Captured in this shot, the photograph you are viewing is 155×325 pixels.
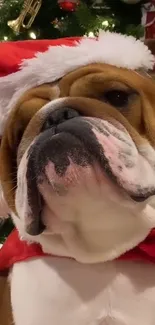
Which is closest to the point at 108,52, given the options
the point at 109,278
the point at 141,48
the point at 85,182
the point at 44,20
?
the point at 141,48

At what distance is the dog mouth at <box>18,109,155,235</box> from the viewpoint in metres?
0.80

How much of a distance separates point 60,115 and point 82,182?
0.10 metres

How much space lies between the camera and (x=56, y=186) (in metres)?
0.81

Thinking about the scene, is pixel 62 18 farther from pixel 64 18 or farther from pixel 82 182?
pixel 82 182

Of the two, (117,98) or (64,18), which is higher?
(117,98)

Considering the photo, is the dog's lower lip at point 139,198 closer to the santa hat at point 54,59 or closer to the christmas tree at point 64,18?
the santa hat at point 54,59

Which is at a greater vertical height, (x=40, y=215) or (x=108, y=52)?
(x=108, y=52)

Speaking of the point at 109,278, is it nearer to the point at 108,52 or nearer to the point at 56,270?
the point at 56,270

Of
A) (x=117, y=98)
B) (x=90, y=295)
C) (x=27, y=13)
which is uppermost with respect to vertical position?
(x=117, y=98)

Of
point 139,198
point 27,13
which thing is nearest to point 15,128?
point 139,198

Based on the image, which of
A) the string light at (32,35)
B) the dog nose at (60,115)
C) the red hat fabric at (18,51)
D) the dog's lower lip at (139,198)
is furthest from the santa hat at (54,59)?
the string light at (32,35)

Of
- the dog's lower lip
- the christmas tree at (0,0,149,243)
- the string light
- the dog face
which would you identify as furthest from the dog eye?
the string light

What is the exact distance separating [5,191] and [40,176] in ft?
0.40

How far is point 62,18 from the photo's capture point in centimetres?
180
